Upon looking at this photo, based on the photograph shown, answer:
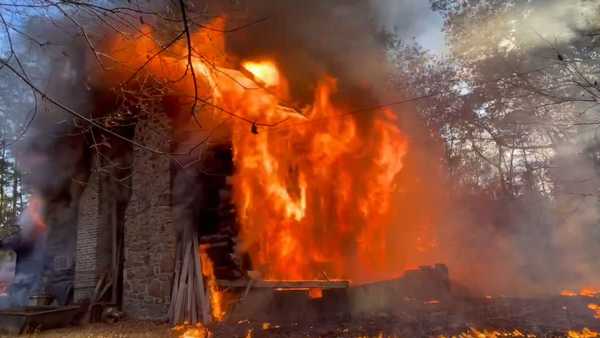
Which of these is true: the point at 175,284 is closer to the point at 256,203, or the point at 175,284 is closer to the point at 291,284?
the point at 291,284

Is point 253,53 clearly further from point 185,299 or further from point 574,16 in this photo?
point 574,16

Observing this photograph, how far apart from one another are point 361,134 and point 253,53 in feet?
13.4

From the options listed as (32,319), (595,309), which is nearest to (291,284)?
(32,319)

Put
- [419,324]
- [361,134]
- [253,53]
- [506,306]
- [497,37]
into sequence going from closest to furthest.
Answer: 1. [419,324]
2. [506,306]
3. [253,53]
4. [361,134]
5. [497,37]

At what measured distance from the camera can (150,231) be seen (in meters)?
10.5

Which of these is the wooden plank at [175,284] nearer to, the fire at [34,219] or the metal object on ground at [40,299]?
the metal object on ground at [40,299]

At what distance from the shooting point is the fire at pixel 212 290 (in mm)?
9577

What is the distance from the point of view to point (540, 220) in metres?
17.9

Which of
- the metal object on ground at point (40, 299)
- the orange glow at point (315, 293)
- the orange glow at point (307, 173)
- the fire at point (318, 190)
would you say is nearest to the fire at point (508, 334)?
the orange glow at point (315, 293)

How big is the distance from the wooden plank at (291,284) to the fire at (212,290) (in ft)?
0.55

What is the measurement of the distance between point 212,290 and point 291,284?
1785mm

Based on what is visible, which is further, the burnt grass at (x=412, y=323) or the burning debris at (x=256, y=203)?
the burning debris at (x=256, y=203)

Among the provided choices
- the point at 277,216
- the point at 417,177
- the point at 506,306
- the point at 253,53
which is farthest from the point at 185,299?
the point at 417,177

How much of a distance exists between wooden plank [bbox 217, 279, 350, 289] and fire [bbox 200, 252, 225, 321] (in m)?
0.17
